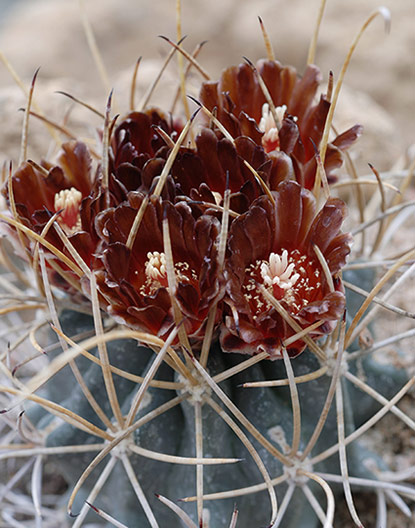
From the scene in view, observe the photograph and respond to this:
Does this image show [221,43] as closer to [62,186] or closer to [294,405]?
[62,186]

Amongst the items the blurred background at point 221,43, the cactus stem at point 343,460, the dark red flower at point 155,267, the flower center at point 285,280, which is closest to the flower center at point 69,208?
the dark red flower at point 155,267

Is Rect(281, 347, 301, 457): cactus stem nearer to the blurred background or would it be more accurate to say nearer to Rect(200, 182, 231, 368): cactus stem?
Rect(200, 182, 231, 368): cactus stem

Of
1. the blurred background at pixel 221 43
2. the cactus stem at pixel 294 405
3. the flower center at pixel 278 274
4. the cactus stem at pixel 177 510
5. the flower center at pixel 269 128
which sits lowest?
the cactus stem at pixel 177 510

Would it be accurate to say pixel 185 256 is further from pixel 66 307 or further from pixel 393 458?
pixel 393 458

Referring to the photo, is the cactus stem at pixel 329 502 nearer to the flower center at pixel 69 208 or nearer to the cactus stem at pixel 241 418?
the cactus stem at pixel 241 418

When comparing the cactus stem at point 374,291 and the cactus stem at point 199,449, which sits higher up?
the cactus stem at point 374,291

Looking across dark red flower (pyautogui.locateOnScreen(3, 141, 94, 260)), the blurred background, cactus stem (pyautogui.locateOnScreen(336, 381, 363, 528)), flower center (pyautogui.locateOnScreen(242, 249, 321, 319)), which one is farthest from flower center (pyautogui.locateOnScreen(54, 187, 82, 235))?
the blurred background

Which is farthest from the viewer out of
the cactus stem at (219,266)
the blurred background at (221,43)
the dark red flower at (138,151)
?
the blurred background at (221,43)

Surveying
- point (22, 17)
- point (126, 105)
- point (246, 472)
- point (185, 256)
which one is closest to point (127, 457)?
point (246, 472)

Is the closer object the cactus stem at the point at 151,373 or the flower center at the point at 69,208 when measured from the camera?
the cactus stem at the point at 151,373

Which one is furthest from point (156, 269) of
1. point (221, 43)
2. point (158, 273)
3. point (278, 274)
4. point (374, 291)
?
point (221, 43)
